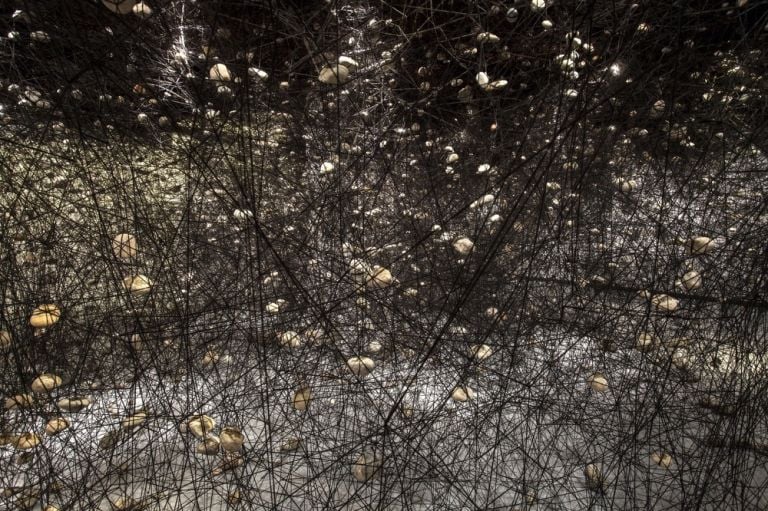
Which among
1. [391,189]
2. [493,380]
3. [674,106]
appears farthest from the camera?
[391,189]

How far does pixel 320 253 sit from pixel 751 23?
88 centimetres

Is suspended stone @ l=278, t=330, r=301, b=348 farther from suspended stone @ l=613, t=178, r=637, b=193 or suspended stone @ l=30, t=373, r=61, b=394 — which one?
suspended stone @ l=613, t=178, r=637, b=193

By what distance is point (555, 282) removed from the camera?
0.82 meters

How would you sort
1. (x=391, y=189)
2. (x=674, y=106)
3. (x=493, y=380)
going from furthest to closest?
(x=391, y=189) < (x=493, y=380) < (x=674, y=106)

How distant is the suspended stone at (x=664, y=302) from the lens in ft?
2.41

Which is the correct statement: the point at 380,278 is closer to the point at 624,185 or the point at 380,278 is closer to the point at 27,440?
the point at 624,185

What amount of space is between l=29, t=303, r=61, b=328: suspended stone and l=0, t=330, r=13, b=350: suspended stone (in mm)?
39

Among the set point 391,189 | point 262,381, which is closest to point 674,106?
point 391,189

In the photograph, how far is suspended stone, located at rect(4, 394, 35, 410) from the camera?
77 centimetres

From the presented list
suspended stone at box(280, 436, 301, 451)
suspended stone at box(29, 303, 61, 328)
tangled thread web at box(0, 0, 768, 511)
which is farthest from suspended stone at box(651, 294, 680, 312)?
suspended stone at box(29, 303, 61, 328)

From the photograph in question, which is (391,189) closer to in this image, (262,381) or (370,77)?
(370,77)

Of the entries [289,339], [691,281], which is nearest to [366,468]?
[289,339]

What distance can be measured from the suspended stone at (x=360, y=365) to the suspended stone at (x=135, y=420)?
405mm

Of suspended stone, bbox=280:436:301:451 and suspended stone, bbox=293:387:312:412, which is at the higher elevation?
suspended stone, bbox=293:387:312:412
